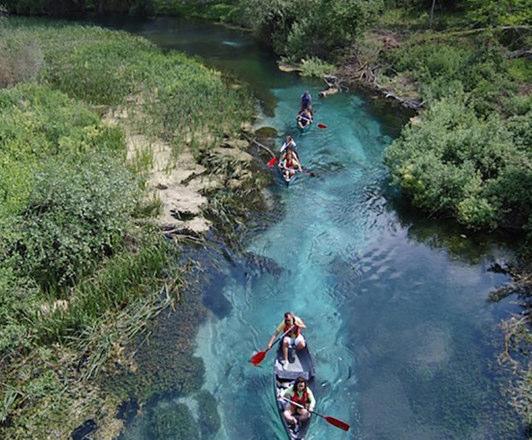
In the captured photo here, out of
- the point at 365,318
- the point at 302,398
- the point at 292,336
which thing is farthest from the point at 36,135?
the point at 302,398

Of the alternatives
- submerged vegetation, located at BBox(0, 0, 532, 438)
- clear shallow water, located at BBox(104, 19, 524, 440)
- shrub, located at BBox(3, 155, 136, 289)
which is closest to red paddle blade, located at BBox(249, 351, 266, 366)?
clear shallow water, located at BBox(104, 19, 524, 440)

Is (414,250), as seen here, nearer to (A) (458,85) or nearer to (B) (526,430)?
(B) (526,430)

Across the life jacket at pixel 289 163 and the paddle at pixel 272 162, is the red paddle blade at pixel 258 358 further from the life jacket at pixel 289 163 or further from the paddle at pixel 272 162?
the paddle at pixel 272 162

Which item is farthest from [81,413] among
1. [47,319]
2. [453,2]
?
[453,2]

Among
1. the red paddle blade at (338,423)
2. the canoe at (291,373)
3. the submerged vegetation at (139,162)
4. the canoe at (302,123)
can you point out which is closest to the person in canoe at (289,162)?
the submerged vegetation at (139,162)

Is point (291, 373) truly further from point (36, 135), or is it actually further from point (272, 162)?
point (36, 135)

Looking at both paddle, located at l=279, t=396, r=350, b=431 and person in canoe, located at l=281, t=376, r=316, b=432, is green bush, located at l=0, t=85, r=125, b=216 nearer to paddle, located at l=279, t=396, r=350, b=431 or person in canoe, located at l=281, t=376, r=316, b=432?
person in canoe, located at l=281, t=376, r=316, b=432

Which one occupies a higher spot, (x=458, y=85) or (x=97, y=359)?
(x=458, y=85)
